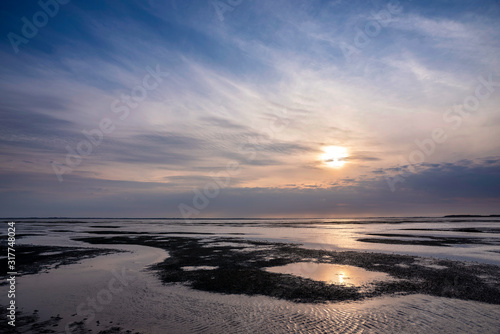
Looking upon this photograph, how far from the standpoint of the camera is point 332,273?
18.6 metres

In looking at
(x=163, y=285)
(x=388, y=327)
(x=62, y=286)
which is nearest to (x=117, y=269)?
(x=62, y=286)

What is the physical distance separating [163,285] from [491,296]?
16.5m

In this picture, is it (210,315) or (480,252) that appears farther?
(480,252)

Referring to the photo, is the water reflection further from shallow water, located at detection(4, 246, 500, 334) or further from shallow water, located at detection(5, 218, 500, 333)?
shallow water, located at detection(4, 246, 500, 334)

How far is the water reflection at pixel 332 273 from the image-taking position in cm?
1666

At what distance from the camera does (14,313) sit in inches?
438

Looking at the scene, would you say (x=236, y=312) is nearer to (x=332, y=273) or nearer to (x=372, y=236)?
(x=332, y=273)

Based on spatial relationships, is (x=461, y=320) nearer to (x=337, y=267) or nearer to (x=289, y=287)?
(x=289, y=287)

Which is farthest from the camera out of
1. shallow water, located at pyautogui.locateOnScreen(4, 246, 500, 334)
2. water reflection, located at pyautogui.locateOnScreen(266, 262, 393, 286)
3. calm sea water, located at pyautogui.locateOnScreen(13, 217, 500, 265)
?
calm sea water, located at pyautogui.locateOnScreen(13, 217, 500, 265)

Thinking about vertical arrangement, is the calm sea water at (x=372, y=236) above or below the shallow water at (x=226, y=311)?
below

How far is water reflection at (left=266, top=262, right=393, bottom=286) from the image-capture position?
16.7 m

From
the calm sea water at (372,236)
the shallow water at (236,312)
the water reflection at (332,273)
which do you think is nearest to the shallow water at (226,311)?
the shallow water at (236,312)

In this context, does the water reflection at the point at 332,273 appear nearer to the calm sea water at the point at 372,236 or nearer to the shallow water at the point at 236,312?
the shallow water at the point at 236,312

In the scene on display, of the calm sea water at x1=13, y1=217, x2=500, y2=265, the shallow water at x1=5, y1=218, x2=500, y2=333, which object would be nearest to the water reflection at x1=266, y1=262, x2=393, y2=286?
the shallow water at x1=5, y1=218, x2=500, y2=333
